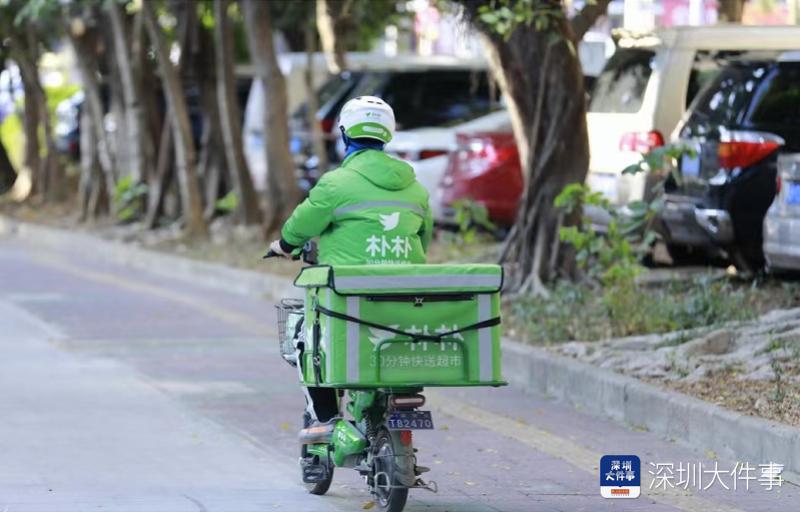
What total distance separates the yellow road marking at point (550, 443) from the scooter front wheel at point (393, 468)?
1294 millimetres

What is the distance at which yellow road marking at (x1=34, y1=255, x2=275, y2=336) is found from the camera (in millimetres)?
14266

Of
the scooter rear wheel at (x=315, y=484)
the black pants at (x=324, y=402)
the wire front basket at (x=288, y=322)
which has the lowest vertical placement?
the scooter rear wheel at (x=315, y=484)

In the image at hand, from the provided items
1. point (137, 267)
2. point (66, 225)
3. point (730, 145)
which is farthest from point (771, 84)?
point (66, 225)

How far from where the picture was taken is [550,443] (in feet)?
29.1

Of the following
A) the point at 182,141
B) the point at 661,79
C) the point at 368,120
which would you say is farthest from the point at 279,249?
the point at 182,141

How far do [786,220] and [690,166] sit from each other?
2.06 metres

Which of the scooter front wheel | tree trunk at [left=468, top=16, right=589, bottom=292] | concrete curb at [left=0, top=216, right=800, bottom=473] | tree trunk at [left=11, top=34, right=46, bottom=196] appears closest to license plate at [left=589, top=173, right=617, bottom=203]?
tree trunk at [left=468, top=16, right=589, bottom=292]

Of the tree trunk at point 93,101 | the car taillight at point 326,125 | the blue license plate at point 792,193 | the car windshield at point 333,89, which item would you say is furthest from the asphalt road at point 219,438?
the tree trunk at point 93,101

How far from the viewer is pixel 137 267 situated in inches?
781

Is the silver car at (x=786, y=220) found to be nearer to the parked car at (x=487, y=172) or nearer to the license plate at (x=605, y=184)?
the license plate at (x=605, y=184)

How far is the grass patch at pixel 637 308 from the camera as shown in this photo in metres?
11.3

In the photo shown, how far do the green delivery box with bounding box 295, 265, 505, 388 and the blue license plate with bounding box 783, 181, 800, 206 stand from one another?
4703 mm

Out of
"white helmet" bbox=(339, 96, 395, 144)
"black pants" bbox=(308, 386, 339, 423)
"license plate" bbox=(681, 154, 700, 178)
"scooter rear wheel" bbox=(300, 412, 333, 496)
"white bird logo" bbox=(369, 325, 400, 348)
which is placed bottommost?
"scooter rear wheel" bbox=(300, 412, 333, 496)

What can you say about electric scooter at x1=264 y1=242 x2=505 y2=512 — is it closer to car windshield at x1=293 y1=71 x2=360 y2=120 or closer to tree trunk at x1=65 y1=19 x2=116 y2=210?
car windshield at x1=293 y1=71 x2=360 y2=120
